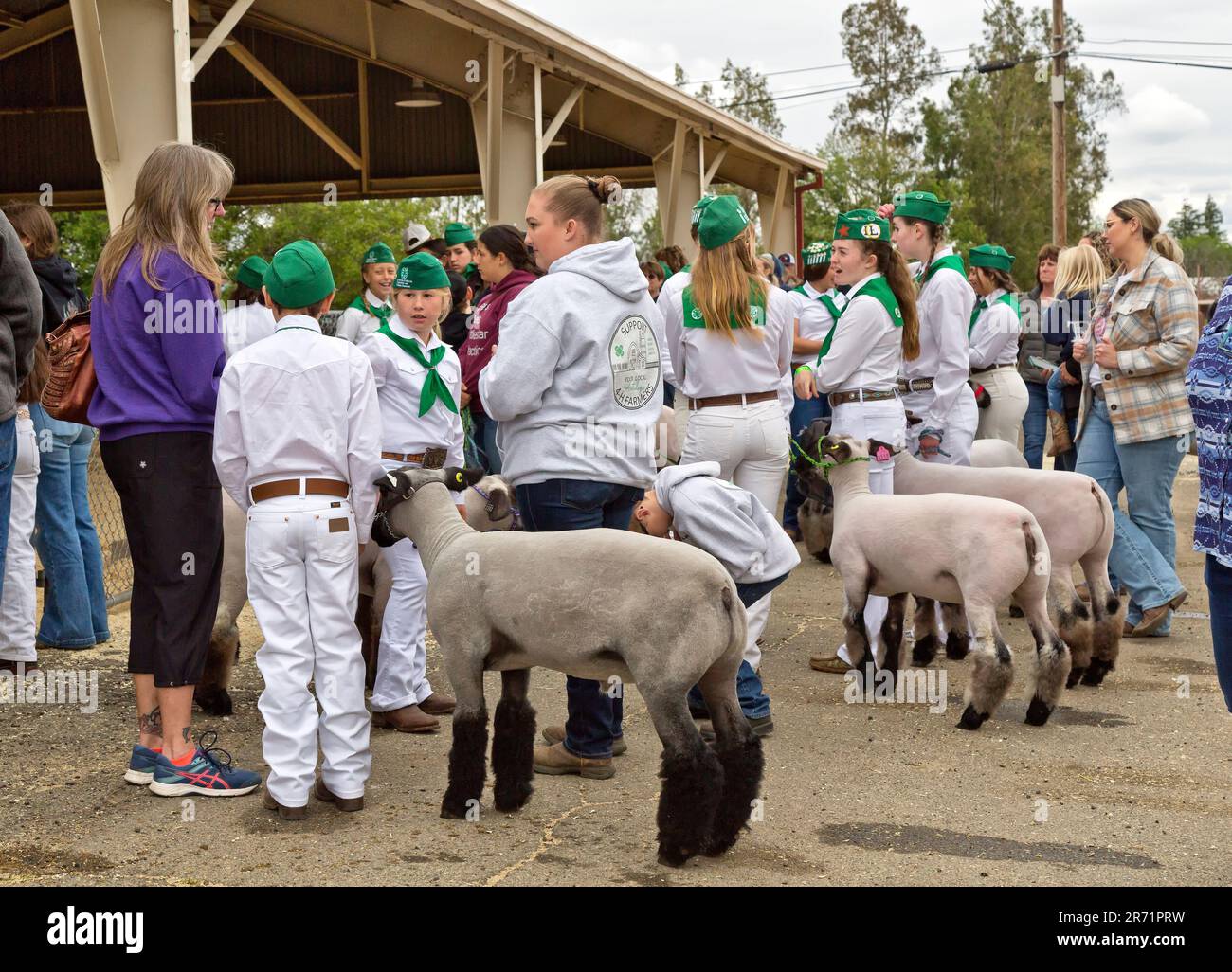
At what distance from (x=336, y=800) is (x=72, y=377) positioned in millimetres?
1994

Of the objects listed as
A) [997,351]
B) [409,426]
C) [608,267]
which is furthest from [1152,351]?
[409,426]

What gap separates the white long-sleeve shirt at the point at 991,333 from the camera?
9.75 metres

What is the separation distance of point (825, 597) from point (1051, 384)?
8.13 ft

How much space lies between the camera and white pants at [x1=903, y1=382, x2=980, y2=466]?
8484 mm

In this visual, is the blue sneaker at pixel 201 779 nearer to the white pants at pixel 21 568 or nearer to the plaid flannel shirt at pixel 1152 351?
the white pants at pixel 21 568

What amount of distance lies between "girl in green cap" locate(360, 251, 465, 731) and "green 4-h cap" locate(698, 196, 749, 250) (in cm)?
129

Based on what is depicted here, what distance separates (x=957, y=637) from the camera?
820cm

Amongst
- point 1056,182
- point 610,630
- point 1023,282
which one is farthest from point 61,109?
point 1023,282

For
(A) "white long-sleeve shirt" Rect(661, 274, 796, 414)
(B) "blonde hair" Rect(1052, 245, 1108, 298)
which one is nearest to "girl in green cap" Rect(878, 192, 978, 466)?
(A) "white long-sleeve shirt" Rect(661, 274, 796, 414)

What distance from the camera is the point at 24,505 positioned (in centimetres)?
734

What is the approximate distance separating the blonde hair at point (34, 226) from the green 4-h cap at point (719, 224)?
3299mm

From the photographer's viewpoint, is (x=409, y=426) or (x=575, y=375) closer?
(x=575, y=375)

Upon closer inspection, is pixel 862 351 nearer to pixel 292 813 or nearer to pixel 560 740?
pixel 560 740

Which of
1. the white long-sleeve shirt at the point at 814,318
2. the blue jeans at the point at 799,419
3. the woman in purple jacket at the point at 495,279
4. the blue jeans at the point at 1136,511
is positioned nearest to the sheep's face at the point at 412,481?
the woman in purple jacket at the point at 495,279
